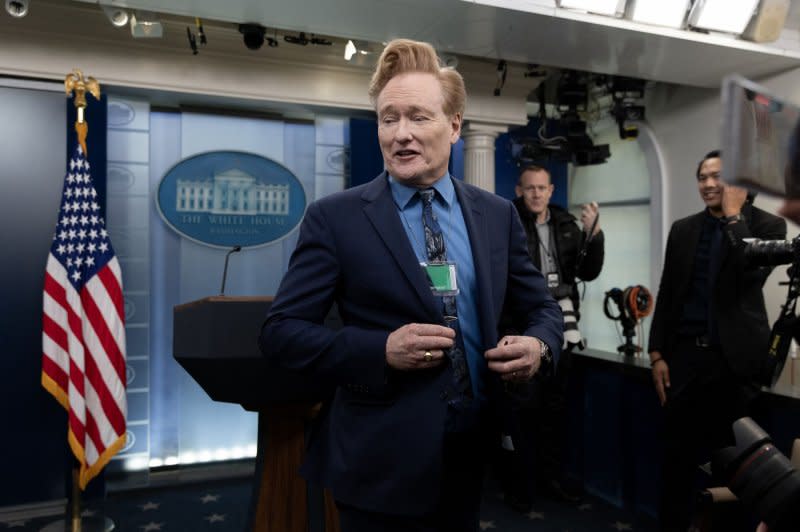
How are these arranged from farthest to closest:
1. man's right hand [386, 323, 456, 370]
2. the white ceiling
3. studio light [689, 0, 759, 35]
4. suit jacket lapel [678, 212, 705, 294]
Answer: studio light [689, 0, 759, 35] < the white ceiling < suit jacket lapel [678, 212, 705, 294] < man's right hand [386, 323, 456, 370]

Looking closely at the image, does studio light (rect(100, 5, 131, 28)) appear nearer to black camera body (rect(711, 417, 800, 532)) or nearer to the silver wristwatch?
the silver wristwatch

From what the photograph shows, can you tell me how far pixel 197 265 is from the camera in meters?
4.27

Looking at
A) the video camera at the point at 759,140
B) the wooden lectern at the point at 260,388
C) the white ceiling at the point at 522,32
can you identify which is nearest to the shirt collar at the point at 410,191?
the wooden lectern at the point at 260,388

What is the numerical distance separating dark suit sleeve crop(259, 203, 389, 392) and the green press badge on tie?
0.13 meters

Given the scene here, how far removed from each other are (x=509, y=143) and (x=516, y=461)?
4.39 meters

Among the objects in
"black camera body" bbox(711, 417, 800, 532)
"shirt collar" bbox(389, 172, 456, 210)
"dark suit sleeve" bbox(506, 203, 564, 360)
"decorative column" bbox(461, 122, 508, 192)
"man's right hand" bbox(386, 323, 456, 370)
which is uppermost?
"decorative column" bbox(461, 122, 508, 192)

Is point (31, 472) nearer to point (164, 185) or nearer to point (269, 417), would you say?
point (164, 185)

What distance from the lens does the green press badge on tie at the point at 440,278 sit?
115cm

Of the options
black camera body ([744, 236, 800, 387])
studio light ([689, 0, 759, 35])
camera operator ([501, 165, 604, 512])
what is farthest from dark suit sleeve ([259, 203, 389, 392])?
studio light ([689, 0, 759, 35])

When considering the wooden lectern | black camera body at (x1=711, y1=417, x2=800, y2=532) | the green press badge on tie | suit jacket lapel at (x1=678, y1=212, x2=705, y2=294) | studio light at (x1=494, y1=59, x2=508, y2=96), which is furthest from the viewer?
studio light at (x1=494, y1=59, x2=508, y2=96)

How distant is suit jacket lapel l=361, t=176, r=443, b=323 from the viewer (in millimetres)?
1126

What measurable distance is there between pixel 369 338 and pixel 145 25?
2.74 metres

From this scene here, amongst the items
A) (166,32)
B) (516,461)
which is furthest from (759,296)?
(166,32)

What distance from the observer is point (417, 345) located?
1.04 meters
